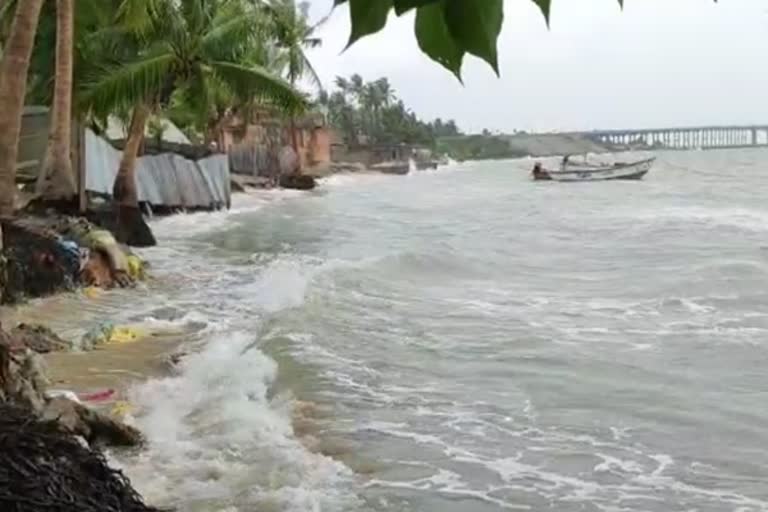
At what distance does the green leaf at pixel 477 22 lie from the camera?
731 millimetres

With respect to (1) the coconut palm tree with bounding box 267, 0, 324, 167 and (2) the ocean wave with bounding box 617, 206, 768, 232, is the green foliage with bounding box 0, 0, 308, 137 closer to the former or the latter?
(1) the coconut palm tree with bounding box 267, 0, 324, 167

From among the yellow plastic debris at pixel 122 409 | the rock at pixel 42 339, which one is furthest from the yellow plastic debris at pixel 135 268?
the yellow plastic debris at pixel 122 409

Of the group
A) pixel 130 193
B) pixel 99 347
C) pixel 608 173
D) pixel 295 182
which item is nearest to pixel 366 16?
pixel 99 347

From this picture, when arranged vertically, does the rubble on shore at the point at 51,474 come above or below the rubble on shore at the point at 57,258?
above

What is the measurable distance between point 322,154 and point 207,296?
2186 inches

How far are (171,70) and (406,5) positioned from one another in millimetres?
17890

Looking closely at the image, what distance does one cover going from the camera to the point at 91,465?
285 cm

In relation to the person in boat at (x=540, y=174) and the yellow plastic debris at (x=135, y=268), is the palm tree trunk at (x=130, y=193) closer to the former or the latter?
the yellow plastic debris at (x=135, y=268)

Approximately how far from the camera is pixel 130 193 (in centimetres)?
1811

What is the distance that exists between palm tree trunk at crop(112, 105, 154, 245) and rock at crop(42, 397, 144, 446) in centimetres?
1182

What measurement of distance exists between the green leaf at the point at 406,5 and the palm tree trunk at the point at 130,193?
57.5ft

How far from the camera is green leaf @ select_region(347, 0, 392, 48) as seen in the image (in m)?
0.73

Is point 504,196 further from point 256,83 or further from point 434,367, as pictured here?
point 434,367

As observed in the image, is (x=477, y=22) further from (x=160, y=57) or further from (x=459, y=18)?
(x=160, y=57)
